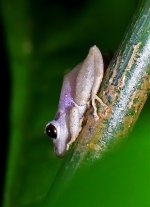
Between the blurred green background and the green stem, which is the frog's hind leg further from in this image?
the green stem

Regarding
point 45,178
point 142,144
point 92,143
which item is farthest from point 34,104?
point 142,144

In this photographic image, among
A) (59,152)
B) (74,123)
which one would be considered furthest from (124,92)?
(59,152)

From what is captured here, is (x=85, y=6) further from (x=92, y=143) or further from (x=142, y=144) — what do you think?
(x=142, y=144)

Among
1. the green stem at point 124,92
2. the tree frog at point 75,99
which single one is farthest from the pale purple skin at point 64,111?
the green stem at point 124,92

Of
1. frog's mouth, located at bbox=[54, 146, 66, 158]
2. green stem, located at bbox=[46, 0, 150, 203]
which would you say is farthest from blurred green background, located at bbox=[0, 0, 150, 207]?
green stem, located at bbox=[46, 0, 150, 203]

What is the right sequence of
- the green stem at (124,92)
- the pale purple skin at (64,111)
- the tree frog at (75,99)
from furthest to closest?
the pale purple skin at (64,111)
the tree frog at (75,99)
the green stem at (124,92)

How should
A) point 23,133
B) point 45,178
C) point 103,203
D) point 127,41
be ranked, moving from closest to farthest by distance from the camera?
point 103,203 → point 127,41 → point 45,178 → point 23,133

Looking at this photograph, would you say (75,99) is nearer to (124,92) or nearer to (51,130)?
(51,130)

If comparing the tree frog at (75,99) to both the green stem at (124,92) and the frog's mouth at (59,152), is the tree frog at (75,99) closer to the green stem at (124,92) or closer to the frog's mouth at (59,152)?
the frog's mouth at (59,152)
